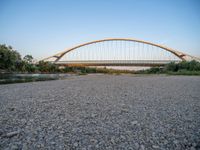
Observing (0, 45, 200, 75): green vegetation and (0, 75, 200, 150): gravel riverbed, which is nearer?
(0, 75, 200, 150): gravel riverbed

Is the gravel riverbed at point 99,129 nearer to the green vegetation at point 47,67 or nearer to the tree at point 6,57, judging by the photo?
the green vegetation at point 47,67

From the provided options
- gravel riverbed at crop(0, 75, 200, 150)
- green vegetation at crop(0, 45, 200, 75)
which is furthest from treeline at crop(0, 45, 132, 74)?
gravel riverbed at crop(0, 75, 200, 150)

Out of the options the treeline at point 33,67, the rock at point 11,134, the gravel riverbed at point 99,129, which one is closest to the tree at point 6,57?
the treeline at point 33,67

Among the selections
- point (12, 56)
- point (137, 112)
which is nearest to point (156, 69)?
point (12, 56)

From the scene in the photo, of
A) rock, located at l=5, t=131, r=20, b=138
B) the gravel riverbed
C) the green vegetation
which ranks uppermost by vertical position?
the green vegetation

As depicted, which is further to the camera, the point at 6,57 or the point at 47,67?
the point at 47,67

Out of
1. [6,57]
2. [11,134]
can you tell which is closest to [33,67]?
[6,57]

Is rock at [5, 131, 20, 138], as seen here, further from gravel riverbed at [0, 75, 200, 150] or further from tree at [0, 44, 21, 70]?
tree at [0, 44, 21, 70]

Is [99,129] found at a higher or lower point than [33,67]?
lower

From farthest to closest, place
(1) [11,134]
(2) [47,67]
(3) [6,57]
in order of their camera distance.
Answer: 1. (2) [47,67]
2. (3) [6,57]
3. (1) [11,134]

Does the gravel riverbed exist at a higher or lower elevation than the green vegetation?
lower

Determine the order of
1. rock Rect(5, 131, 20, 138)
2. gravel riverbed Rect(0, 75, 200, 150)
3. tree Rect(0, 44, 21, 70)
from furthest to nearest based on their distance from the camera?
1. tree Rect(0, 44, 21, 70)
2. rock Rect(5, 131, 20, 138)
3. gravel riverbed Rect(0, 75, 200, 150)

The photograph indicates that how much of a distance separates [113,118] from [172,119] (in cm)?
144

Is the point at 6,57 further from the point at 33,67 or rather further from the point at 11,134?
the point at 11,134
